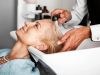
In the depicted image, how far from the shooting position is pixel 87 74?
1006 millimetres

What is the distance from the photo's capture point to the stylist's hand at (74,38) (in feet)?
3.83

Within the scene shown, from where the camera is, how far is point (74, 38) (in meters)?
1.18

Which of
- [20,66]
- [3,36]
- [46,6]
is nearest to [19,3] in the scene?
[46,6]

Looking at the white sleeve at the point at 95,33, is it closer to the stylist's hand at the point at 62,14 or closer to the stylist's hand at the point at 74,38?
the stylist's hand at the point at 74,38

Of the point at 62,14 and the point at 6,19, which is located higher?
the point at 62,14

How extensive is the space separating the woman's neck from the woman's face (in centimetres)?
3

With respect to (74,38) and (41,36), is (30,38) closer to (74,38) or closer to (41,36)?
(41,36)

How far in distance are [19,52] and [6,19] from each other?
126 cm

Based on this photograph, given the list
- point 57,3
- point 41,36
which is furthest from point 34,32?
point 57,3

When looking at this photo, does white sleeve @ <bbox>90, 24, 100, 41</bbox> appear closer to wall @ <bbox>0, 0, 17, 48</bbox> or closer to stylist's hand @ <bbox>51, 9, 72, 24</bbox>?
stylist's hand @ <bbox>51, 9, 72, 24</bbox>

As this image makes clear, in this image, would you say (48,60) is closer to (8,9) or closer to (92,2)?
(92,2)

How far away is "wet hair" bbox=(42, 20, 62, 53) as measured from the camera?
4.04 feet

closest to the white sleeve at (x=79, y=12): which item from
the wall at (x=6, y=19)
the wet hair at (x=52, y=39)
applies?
the wet hair at (x=52, y=39)

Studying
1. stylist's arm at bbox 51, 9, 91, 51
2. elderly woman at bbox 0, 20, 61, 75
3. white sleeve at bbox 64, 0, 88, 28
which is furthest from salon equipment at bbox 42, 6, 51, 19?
stylist's arm at bbox 51, 9, 91, 51
